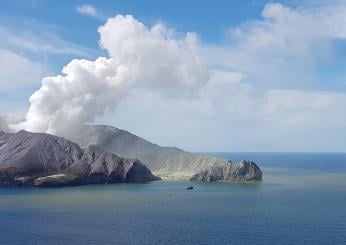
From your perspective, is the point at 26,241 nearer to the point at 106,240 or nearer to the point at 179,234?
the point at 106,240

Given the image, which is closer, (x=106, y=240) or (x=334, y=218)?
(x=106, y=240)

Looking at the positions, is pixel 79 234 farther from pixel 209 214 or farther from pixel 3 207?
pixel 3 207

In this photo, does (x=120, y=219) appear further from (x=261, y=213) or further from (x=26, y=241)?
(x=261, y=213)

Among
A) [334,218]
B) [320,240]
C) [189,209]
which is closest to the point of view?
[320,240]

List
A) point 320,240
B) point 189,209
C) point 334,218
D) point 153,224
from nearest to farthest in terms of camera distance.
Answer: point 320,240
point 153,224
point 334,218
point 189,209

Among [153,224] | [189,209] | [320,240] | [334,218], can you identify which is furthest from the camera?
[189,209]

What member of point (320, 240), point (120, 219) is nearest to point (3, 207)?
point (120, 219)

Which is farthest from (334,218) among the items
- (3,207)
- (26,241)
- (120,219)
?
(3,207)

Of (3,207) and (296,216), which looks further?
(3,207)
